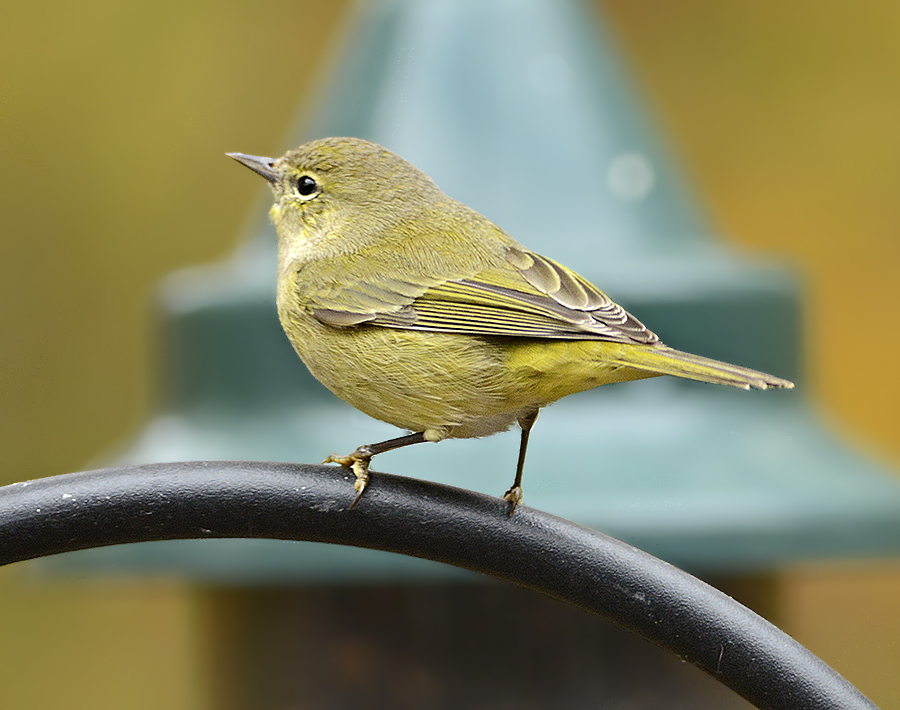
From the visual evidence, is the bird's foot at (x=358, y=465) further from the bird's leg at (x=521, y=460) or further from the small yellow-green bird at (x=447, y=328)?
the bird's leg at (x=521, y=460)

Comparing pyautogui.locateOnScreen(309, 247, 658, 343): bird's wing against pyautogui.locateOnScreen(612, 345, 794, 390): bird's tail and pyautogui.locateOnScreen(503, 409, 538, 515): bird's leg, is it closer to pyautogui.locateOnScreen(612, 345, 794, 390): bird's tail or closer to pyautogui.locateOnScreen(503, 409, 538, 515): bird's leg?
pyautogui.locateOnScreen(612, 345, 794, 390): bird's tail

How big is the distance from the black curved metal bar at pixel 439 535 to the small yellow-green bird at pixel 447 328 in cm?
11

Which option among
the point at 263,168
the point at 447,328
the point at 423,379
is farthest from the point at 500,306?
the point at 263,168

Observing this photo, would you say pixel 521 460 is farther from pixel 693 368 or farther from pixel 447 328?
pixel 693 368

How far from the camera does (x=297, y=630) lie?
13.6 ft

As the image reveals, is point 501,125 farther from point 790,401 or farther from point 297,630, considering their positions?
point 297,630

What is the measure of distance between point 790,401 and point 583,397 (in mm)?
724

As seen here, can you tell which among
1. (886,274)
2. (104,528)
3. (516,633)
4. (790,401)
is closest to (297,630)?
(516,633)

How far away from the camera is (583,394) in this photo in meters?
3.89

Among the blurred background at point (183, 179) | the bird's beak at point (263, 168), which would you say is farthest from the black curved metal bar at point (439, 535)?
the blurred background at point (183, 179)

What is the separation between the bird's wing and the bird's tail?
1.6 inches

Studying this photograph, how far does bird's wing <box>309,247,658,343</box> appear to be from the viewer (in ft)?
8.54

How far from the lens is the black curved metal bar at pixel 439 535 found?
2.16m

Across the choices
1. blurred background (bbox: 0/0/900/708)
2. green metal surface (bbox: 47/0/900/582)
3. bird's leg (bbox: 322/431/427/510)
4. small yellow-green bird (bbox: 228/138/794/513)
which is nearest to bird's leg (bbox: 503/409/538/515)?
small yellow-green bird (bbox: 228/138/794/513)
